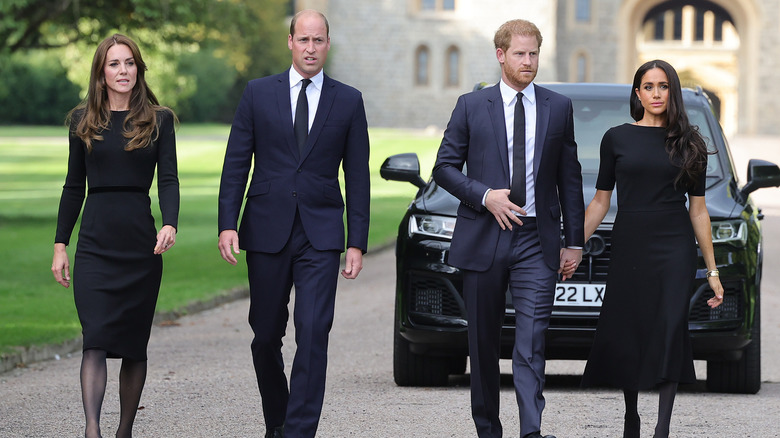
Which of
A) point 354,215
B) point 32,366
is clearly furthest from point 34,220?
point 354,215

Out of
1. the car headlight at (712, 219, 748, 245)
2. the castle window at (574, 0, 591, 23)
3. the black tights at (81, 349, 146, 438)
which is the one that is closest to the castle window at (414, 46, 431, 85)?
the castle window at (574, 0, 591, 23)

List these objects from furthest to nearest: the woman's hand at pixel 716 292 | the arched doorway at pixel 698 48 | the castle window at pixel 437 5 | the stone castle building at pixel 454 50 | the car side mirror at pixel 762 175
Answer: the arched doorway at pixel 698 48 → the castle window at pixel 437 5 → the stone castle building at pixel 454 50 → the car side mirror at pixel 762 175 → the woman's hand at pixel 716 292

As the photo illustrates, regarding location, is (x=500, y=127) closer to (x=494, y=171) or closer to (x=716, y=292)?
(x=494, y=171)

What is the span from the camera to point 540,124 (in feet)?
19.0

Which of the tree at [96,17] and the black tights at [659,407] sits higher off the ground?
the tree at [96,17]

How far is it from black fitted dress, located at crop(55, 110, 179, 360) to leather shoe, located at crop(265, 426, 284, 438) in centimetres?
65

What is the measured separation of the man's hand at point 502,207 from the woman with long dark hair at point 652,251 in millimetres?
539

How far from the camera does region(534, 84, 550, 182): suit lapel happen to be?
5.76m

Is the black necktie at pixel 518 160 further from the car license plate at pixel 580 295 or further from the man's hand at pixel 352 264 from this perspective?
the car license plate at pixel 580 295

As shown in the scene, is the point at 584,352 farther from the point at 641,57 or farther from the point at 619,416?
the point at 641,57

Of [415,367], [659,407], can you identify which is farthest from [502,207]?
[415,367]

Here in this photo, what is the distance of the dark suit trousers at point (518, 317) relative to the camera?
5727 millimetres

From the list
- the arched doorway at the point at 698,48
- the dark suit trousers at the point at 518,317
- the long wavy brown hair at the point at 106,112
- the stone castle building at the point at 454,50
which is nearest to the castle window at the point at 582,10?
the stone castle building at the point at 454,50

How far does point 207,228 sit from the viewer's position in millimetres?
22203
